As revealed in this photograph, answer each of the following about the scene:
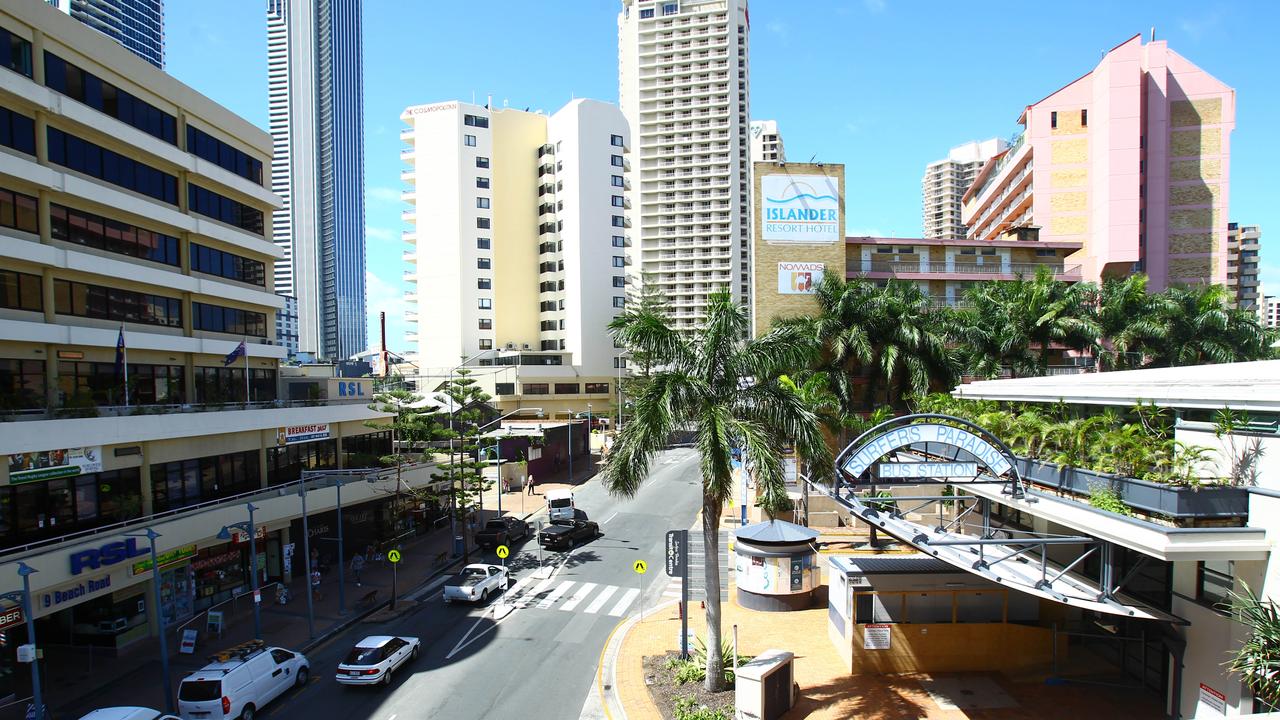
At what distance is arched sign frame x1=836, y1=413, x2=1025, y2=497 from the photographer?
Result: 15.7 m

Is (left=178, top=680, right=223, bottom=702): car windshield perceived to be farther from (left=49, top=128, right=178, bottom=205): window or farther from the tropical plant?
the tropical plant

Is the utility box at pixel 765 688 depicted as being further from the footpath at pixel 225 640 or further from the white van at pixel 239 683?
the footpath at pixel 225 640

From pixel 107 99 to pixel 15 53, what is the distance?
3524 millimetres

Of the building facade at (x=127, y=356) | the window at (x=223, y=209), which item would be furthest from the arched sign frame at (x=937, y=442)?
the window at (x=223, y=209)

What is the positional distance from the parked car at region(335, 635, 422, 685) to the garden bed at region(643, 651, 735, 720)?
7312mm

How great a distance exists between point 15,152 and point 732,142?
106m

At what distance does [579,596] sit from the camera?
2664 centimetres

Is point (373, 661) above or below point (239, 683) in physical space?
below

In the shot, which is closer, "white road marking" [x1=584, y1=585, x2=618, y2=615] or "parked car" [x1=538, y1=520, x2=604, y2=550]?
"white road marking" [x1=584, y1=585, x2=618, y2=615]

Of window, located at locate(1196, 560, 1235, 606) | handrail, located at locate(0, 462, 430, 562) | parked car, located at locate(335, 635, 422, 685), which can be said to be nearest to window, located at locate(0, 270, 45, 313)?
handrail, located at locate(0, 462, 430, 562)

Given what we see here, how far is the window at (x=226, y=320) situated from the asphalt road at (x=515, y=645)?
53.9ft

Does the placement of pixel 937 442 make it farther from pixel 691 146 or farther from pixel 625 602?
pixel 691 146

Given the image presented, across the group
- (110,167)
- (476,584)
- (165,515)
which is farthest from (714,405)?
(110,167)

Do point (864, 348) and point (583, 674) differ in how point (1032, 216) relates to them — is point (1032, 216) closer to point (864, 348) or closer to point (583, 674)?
point (864, 348)
